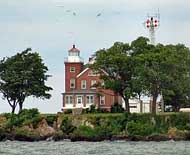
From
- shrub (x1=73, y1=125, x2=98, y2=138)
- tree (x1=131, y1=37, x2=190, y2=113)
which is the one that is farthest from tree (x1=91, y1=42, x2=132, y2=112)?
shrub (x1=73, y1=125, x2=98, y2=138)

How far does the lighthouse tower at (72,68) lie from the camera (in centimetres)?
15512

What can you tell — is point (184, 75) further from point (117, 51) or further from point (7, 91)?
point (7, 91)

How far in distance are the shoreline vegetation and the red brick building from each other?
27410 mm

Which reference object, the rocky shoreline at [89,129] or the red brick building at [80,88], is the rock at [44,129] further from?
the red brick building at [80,88]

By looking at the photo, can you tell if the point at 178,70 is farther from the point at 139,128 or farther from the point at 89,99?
the point at 89,99

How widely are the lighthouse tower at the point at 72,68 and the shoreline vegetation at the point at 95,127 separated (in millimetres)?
32389

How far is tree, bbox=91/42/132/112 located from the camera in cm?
12544

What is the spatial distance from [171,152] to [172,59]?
46.5 meters

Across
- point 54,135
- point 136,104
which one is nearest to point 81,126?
point 54,135

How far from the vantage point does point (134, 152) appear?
76125 millimetres

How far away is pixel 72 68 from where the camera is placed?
511 ft

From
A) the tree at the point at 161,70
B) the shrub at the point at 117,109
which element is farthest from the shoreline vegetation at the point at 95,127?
the shrub at the point at 117,109

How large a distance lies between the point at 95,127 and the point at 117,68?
42.3ft

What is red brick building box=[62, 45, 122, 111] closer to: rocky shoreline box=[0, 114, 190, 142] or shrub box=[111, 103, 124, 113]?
shrub box=[111, 103, 124, 113]
